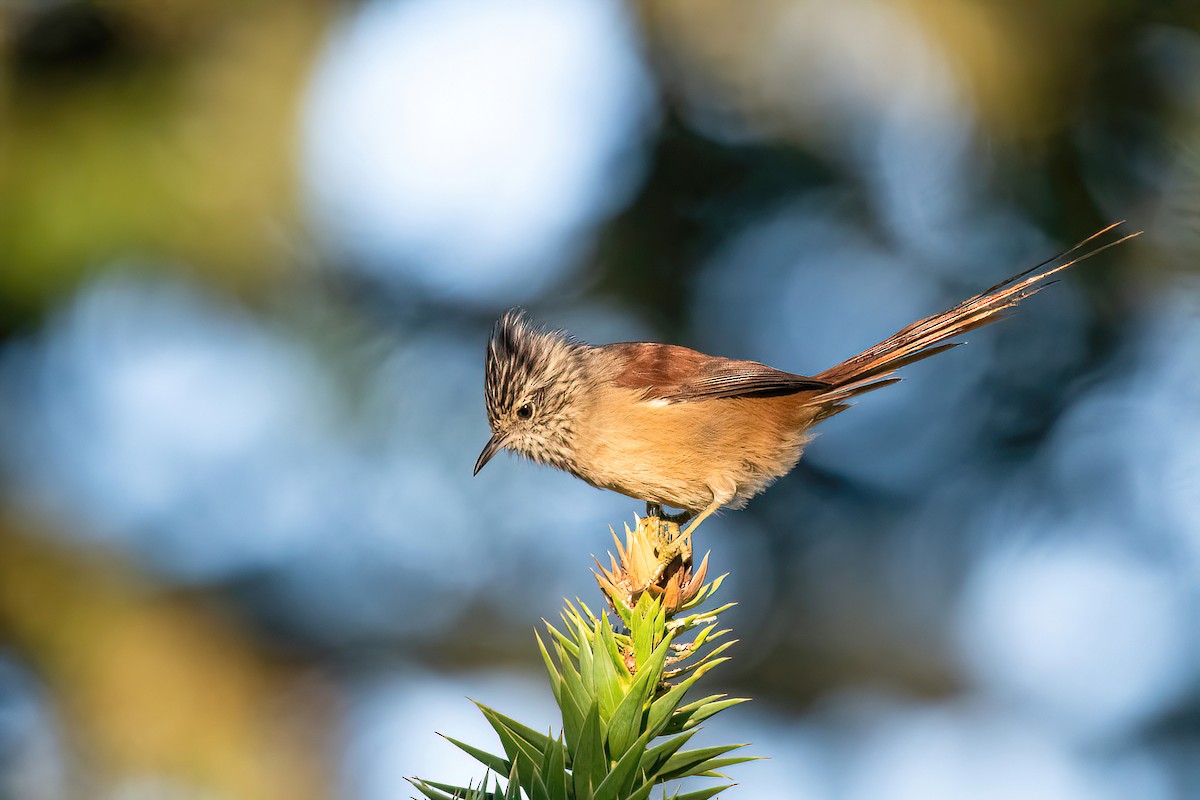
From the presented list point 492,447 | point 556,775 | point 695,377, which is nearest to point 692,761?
point 556,775

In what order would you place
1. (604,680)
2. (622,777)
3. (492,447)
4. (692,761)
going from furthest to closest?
1. (492,447)
2. (604,680)
3. (692,761)
4. (622,777)

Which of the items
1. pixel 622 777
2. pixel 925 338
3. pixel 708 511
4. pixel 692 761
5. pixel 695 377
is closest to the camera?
pixel 622 777

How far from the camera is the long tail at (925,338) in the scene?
379cm

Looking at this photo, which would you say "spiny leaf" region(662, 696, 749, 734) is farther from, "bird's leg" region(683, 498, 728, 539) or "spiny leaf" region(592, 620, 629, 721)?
"bird's leg" region(683, 498, 728, 539)

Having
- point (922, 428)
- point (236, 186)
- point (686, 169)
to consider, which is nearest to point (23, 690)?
point (236, 186)

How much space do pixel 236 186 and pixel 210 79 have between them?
54 centimetres

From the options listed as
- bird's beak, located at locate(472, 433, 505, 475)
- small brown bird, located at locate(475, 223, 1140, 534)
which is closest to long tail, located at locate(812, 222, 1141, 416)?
small brown bird, located at locate(475, 223, 1140, 534)

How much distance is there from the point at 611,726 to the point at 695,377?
2609 mm

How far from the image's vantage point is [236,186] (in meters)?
4.67

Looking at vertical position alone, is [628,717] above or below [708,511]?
below

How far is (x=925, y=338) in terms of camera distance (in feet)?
13.1

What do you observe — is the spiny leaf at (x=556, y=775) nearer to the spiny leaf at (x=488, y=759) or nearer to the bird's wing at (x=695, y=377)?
the spiny leaf at (x=488, y=759)

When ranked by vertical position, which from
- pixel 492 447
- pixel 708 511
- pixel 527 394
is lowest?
pixel 708 511

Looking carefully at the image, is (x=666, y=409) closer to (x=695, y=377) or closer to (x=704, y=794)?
(x=695, y=377)
